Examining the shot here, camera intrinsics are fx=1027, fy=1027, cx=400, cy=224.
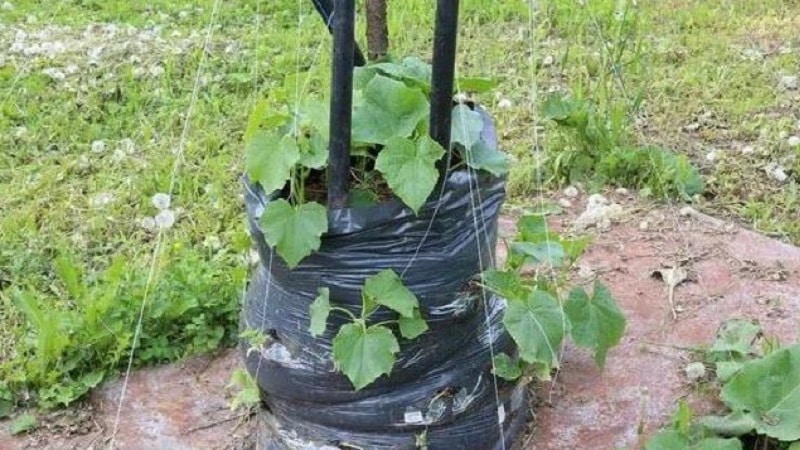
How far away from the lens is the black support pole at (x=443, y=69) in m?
1.63

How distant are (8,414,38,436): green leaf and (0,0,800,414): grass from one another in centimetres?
7

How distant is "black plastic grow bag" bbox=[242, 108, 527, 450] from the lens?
172 cm

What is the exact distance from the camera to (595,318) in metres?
1.87

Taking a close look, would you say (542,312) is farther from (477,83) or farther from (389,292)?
(477,83)

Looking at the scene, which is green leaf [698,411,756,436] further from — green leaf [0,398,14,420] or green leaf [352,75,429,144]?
green leaf [0,398,14,420]

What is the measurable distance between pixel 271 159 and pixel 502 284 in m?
0.45

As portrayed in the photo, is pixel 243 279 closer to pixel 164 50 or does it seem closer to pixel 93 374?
pixel 93 374

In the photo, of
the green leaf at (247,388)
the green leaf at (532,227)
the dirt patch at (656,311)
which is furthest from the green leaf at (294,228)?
the dirt patch at (656,311)

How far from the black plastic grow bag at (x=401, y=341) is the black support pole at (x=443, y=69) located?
9 cm

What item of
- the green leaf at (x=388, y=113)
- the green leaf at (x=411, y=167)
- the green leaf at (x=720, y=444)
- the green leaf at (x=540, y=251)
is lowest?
the green leaf at (x=720, y=444)

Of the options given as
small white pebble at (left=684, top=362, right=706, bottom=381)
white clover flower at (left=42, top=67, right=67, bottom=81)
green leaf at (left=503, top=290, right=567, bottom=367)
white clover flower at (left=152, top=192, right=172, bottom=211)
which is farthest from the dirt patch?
white clover flower at (left=42, top=67, right=67, bottom=81)

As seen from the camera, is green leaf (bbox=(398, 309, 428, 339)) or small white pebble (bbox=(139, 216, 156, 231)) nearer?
green leaf (bbox=(398, 309, 428, 339))

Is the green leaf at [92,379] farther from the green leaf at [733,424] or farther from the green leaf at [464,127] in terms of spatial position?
the green leaf at [733,424]

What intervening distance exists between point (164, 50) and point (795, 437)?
9.91 feet
